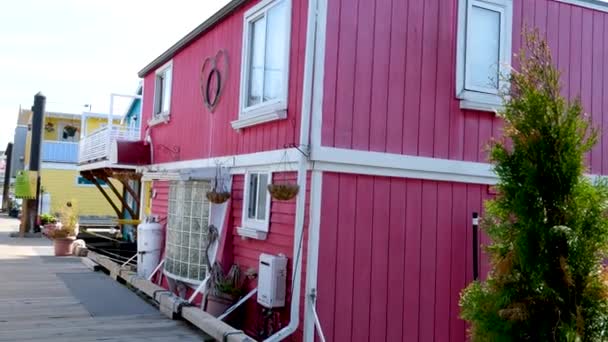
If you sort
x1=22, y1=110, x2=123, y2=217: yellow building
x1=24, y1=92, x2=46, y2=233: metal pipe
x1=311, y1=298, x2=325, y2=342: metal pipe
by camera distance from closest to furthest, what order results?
x1=311, y1=298, x2=325, y2=342: metal pipe < x1=24, y1=92, x2=46, y2=233: metal pipe < x1=22, y1=110, x2=123, y2=217: yellow building

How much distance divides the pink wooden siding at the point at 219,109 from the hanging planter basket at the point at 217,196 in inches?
23.3

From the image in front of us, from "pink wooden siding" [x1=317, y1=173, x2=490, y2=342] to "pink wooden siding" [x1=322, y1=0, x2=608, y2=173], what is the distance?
1.44 feet

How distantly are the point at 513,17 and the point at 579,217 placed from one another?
3843 millimetres

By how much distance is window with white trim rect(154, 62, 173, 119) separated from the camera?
1089cm

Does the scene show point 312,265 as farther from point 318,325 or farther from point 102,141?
point 102,141

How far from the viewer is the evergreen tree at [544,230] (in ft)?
11.9

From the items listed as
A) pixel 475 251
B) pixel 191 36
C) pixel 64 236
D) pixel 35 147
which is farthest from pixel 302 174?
pixel 35 147

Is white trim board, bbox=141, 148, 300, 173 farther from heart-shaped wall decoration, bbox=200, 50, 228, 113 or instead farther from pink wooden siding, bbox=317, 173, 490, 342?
heart-shaped wall decoration, bbox=200, 50, 228, 113

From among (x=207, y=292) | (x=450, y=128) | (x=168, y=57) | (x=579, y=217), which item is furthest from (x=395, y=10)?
(x=168, y=57)

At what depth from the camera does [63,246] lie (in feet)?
41.8

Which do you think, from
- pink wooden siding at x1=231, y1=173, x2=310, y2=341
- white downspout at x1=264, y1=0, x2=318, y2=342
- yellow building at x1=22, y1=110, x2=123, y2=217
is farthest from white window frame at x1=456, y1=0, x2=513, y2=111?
yellow building at x1=22, y1=110, x2=123, y2=217

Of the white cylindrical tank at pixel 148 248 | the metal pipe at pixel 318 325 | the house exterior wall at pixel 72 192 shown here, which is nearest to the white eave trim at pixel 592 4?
the metal pipe at pixel 318 325

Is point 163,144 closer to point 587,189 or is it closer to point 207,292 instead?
point 207,292

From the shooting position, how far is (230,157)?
7645mm
